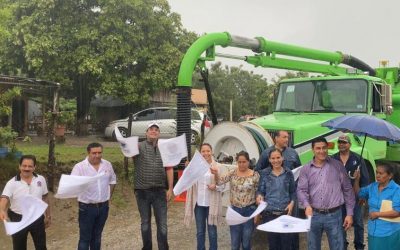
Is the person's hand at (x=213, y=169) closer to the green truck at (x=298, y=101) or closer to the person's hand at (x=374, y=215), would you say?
the green truck at (x=298, y=101)

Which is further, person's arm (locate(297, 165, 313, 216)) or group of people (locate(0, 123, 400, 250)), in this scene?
person's arm (locate(297, 165, 313, 216))

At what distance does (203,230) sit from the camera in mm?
5914

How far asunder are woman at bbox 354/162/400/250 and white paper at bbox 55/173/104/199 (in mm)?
3084

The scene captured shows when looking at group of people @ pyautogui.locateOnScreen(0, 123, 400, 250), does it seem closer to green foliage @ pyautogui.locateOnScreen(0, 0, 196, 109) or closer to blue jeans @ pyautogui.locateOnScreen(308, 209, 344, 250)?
blue jeans @ pyautogui.locateOnScreen(308, 209, 344, 250)

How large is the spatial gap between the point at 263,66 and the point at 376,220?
16.8 feet

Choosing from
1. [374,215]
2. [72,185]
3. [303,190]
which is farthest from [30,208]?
[374,215]

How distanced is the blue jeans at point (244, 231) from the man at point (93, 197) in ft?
5.13

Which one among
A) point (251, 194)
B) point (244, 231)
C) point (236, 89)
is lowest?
point (244, 231)

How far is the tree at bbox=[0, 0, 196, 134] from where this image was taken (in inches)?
783

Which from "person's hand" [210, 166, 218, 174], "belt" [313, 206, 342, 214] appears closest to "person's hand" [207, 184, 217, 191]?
"person's hand" [210, 166, 218, 174]

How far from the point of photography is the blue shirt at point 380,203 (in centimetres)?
457

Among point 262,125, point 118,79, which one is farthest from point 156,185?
point 118,79

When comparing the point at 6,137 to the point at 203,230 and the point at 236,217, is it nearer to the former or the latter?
the point at 203,230

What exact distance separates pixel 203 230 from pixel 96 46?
51.9 ft
